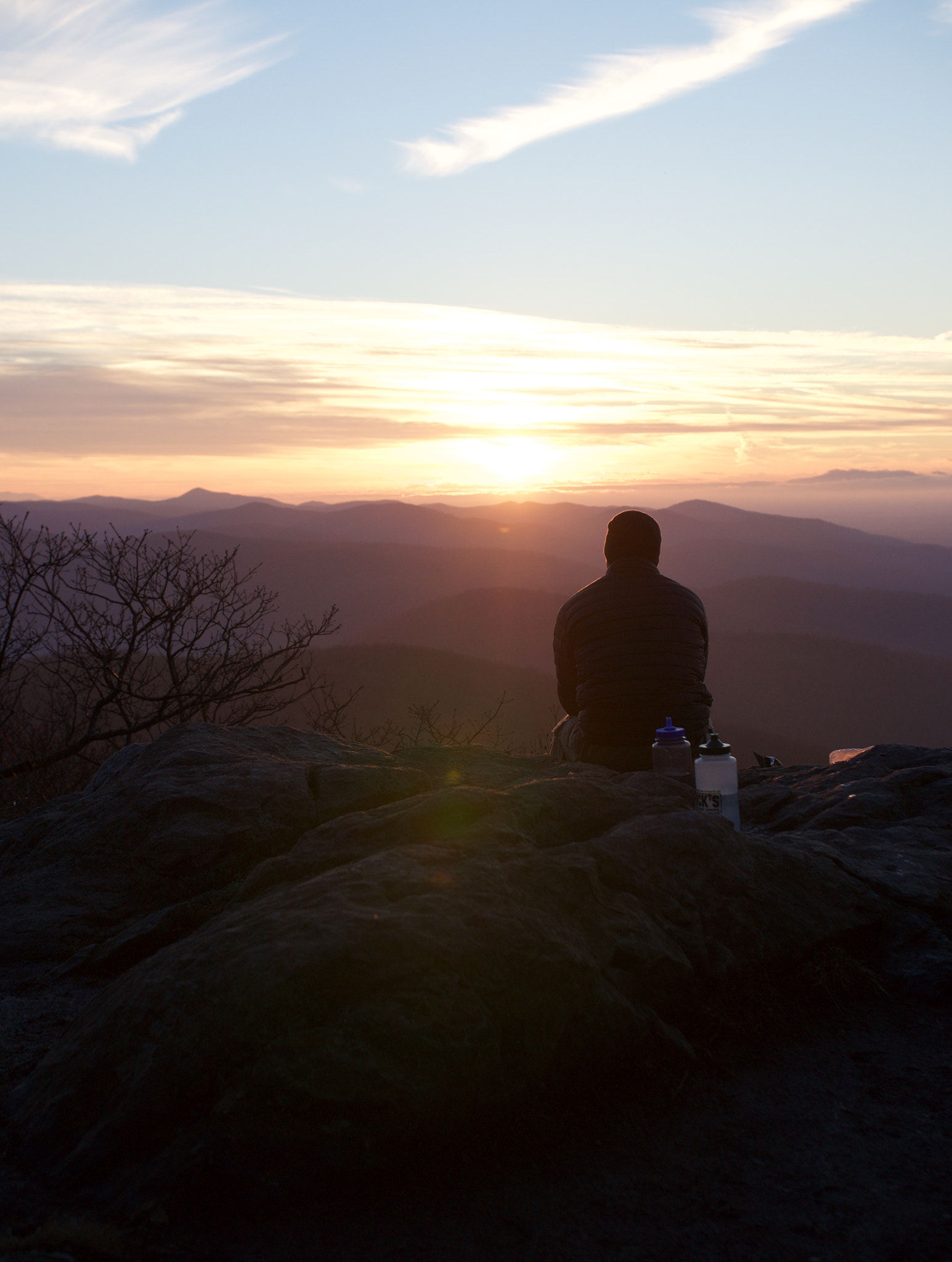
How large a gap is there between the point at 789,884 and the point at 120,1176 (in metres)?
2.41

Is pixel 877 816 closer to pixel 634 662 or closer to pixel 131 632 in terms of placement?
pixel 634 662

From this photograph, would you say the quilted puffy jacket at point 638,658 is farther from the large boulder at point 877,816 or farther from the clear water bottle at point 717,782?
the clear water bottle at point 717,782

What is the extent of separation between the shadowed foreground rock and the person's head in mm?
1959

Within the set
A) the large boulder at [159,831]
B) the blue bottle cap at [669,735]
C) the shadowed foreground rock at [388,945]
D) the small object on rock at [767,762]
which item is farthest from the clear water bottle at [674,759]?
the small object on rock at [767,762]

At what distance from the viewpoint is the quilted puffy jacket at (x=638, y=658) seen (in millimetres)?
5551

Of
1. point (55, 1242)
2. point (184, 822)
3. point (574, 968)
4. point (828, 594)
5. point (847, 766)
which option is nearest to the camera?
point (55, 1242)

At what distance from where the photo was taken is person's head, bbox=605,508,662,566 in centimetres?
595

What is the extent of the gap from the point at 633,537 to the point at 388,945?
13.1 feet

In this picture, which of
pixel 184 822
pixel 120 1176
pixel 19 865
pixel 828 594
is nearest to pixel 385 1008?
pixel 120 1176

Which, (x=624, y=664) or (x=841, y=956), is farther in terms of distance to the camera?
(x=624, y=664)

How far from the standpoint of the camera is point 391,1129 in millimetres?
2273

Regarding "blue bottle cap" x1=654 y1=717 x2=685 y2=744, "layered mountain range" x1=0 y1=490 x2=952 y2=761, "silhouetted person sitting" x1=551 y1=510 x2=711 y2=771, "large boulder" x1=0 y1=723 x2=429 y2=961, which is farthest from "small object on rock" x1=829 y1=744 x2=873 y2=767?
"layered mountain range" x1=0 y1=490 x2=952 y2=761

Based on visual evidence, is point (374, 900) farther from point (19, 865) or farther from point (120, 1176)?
point (19, 865)

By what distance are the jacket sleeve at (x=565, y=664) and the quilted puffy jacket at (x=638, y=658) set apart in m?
0.13
